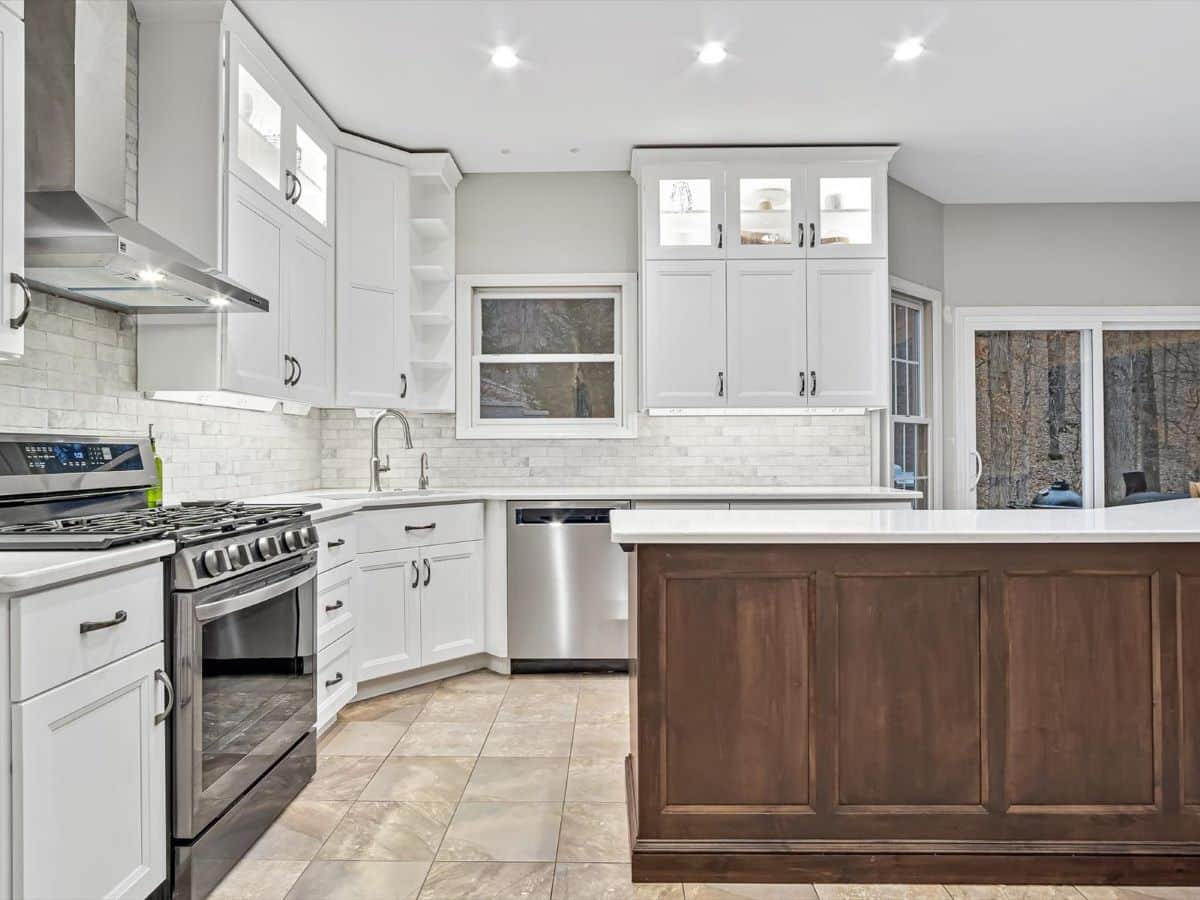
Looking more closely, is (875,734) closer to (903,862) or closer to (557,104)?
(903,862)

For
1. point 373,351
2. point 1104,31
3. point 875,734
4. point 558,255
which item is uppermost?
point 1104,31

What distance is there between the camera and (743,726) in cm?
202

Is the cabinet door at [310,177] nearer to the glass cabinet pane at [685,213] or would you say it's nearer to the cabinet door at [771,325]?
the glass cabinet pane at [685,213]

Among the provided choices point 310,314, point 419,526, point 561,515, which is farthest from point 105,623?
point 561,515

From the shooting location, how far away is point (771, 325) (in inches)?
162

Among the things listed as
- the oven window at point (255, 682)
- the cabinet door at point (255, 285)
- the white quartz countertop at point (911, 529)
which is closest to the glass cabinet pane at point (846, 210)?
the white quartz countertop at point (911, 529)

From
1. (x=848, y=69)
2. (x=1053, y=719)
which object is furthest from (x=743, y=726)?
(x=848, y=69)

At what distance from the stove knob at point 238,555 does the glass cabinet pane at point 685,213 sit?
2.79m

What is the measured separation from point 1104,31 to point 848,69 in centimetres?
94

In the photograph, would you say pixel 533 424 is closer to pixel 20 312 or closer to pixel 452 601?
pixel 452 601

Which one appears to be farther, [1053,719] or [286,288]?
[286,288]

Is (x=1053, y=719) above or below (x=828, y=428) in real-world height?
below

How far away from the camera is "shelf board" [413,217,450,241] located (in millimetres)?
4156

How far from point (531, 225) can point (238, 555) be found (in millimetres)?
2950
